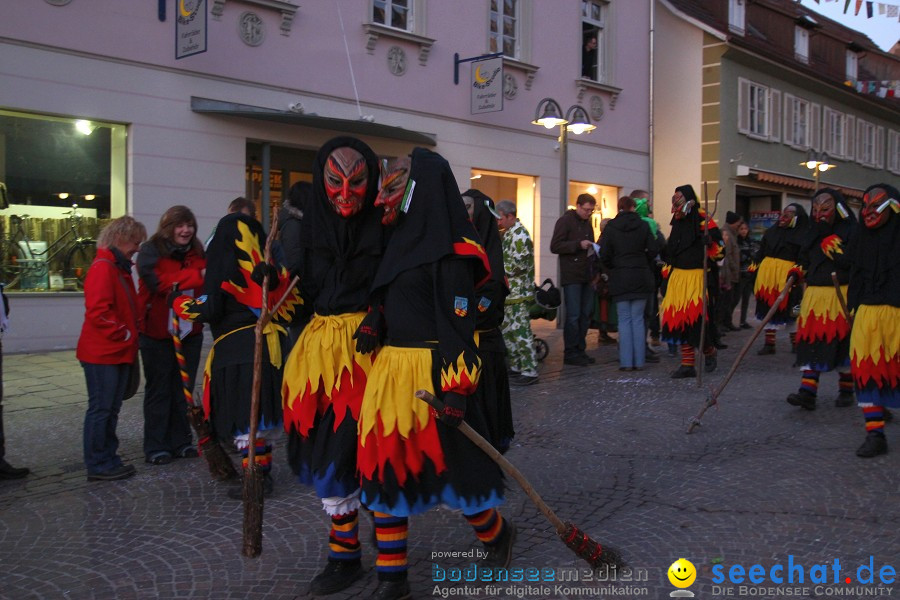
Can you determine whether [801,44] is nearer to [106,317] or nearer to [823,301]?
[823,301]

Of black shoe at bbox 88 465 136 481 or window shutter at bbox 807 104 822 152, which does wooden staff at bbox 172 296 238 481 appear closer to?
black shoe at bbox 88 465 136 481

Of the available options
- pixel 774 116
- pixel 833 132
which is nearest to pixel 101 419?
pixel 774 116

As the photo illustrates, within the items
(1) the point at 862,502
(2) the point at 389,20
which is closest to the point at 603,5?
(2) the point at 389,20

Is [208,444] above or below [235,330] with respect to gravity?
below

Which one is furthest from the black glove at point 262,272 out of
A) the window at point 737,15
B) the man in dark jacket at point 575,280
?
the window at point 737,15

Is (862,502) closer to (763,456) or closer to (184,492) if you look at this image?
(763,456)

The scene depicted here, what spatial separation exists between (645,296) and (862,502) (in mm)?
4915

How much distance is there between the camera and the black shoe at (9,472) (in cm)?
560

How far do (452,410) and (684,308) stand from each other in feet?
21.4

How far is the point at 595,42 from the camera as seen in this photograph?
18.0 m

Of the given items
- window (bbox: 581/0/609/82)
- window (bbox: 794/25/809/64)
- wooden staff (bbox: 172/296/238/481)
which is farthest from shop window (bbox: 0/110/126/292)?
window (bbox: 794/25/809/64)

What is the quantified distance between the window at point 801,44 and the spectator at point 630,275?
738 inches

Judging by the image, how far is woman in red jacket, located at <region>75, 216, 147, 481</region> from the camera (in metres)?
5.55

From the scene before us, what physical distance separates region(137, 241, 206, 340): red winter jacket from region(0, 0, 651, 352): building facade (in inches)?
211
